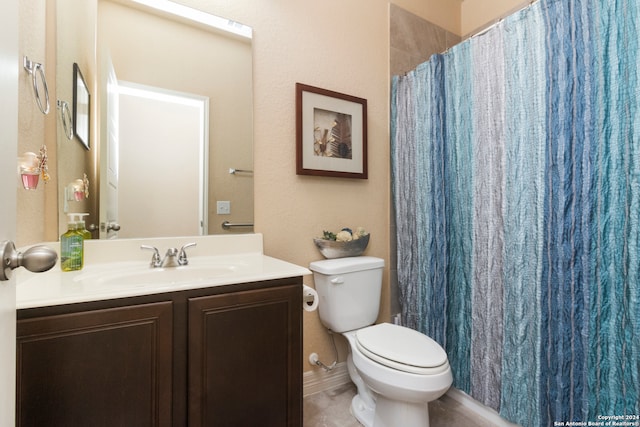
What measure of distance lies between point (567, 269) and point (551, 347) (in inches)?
12.8

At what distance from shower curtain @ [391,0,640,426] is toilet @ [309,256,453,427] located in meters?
0.35

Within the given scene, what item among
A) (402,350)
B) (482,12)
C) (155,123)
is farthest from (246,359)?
(482,12)

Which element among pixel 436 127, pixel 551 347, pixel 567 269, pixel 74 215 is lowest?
pixel 551 347

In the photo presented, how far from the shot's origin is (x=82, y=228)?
1188 millimetres

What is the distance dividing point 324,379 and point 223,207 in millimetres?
1154

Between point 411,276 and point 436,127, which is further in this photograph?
point 411,276

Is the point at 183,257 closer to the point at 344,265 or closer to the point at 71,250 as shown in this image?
the point at 71,250

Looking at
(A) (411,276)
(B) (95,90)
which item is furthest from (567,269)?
(B) (95,90)

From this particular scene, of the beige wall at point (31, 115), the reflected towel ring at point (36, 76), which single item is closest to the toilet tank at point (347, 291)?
the beige wall at point (31, 115)

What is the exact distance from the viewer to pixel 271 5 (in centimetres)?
159

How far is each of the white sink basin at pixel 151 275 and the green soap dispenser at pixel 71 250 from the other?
0.25ft

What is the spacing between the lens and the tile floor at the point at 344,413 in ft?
4.88

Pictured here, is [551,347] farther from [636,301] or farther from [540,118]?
[540,118]

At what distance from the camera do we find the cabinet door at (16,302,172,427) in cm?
75
